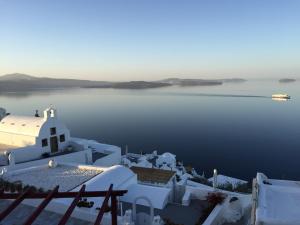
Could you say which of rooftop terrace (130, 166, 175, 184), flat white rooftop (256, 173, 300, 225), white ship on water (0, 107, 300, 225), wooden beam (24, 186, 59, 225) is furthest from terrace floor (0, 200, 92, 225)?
rooftop terrace (130, 166, 175, 184)

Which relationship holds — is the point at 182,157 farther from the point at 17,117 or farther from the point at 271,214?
the point at 271,214

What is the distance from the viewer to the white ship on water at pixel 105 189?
8984mm

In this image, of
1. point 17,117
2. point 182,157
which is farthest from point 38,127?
point 182,157

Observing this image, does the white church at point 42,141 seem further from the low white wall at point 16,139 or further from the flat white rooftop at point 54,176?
the flat white rooftop at point 54,176

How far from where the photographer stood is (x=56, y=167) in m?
19.9

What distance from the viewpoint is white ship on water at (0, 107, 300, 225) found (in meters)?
8.98

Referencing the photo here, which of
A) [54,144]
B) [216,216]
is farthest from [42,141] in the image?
[216,216]

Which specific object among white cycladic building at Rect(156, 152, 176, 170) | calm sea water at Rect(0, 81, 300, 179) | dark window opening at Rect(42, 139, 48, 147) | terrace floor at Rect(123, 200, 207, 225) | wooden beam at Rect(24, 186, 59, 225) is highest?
wooden beam at Rect(24, 186, 59, 225)

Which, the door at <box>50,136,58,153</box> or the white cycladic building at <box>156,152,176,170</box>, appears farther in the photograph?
the white cycladic building at <box>156,152,176,170</box>

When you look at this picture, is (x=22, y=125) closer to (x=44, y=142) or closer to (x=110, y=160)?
(x=44, y=142)

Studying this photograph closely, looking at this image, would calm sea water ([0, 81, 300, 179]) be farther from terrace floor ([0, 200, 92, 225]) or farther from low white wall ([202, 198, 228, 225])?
terrace floor ([0, 200, 92, 225])

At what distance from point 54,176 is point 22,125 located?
10.1 metres

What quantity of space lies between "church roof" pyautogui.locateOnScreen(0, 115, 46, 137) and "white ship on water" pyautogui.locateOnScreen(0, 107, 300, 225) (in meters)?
0.07

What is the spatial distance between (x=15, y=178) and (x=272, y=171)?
34.0m
